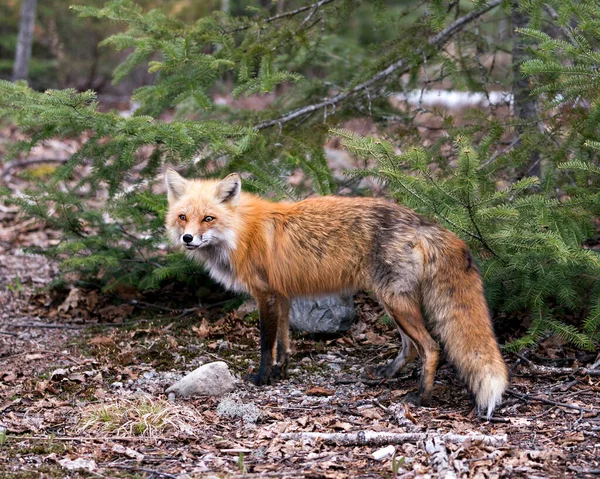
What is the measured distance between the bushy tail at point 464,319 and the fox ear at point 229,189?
160cm

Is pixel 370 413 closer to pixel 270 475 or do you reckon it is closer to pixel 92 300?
pixel 270 475

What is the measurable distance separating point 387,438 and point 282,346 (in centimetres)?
161

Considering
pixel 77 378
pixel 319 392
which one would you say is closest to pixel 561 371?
pixel 319 392

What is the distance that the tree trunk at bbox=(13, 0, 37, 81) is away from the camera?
13430mm

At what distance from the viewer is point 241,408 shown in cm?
478

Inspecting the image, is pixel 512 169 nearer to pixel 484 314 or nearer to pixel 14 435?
pixel 484 314

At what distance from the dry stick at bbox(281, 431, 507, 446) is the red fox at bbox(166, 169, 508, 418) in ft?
1.26

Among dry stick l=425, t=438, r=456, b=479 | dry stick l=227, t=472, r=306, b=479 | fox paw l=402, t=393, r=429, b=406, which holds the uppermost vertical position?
dry stick l=425, t=438, r=456, b=479

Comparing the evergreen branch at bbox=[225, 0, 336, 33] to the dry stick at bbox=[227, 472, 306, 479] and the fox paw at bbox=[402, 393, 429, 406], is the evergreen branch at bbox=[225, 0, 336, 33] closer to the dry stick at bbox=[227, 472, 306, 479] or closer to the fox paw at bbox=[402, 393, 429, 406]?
the fox paw at bbox=[402, 393, 429, 406]

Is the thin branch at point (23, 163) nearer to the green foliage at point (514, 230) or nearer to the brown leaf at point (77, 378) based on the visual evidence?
the brown leaf at point (77, 378)

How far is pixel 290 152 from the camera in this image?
6.43 metres

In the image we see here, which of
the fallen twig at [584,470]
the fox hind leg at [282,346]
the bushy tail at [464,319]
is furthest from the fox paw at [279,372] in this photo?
the fallen twig at [584,470]

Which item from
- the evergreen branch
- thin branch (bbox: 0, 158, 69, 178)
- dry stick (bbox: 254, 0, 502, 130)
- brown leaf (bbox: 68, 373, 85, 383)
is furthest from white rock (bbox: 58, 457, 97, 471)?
thin branch (bbox: 0, 158, 69, 178)

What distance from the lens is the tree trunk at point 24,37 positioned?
1343 centimetres
